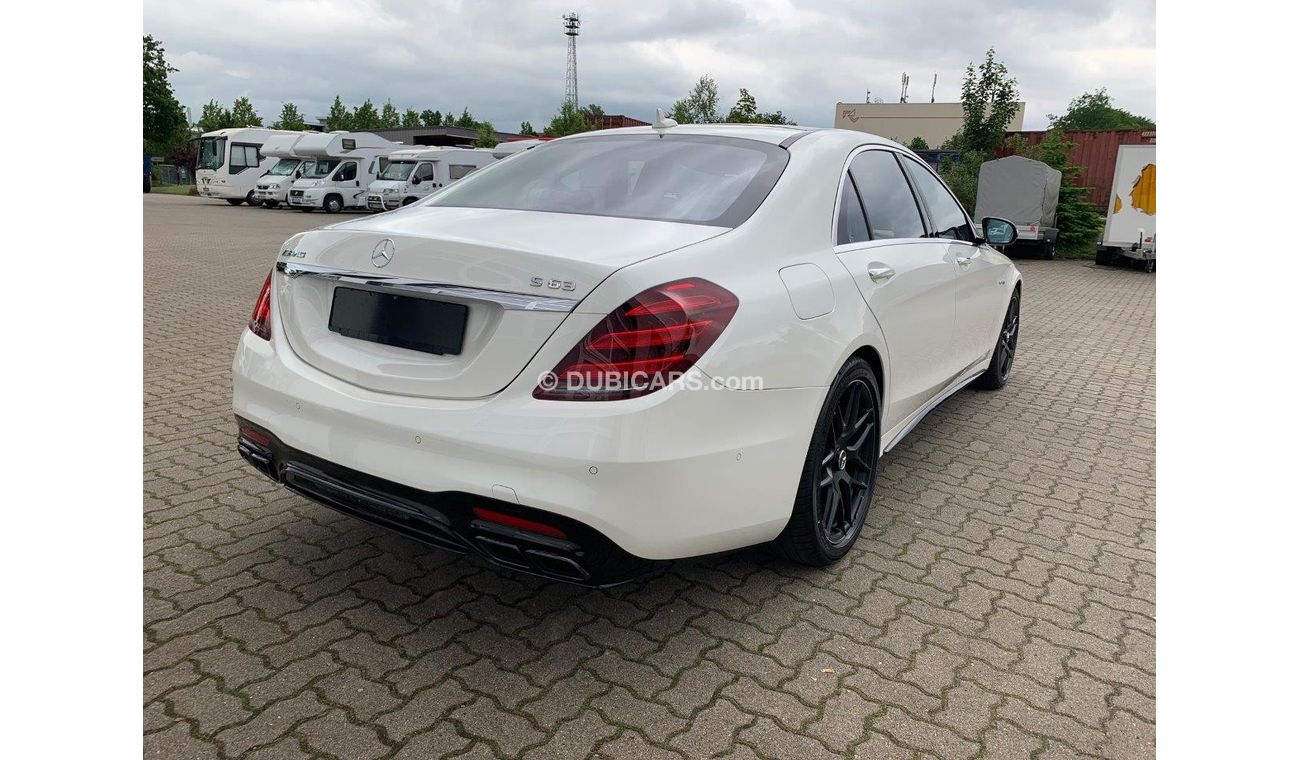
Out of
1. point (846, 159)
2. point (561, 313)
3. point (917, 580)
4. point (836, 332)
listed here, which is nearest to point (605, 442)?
point (561, 313)

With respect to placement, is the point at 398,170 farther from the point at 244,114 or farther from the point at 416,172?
the point at 244,114

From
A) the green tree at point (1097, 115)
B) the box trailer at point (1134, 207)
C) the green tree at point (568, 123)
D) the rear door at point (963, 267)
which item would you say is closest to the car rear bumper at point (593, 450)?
the rear door at point (963, 267)

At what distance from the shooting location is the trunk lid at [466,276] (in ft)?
7.35

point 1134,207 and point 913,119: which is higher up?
point 913,119

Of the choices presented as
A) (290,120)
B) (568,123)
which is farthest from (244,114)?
(568,123)

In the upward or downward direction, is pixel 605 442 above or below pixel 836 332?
below

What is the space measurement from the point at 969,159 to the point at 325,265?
22.2 meters

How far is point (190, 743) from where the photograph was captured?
2.13 m

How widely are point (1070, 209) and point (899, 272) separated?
18.8m

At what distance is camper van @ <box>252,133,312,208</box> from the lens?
1121 inches

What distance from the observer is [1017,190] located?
1812 cm

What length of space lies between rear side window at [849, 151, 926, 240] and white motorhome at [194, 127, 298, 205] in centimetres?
3059

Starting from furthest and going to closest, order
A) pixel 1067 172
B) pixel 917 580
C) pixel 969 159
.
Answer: pixel 969 159 → pixel 1067 172 → pixel 917 580

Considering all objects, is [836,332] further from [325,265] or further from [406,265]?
[325,265]
